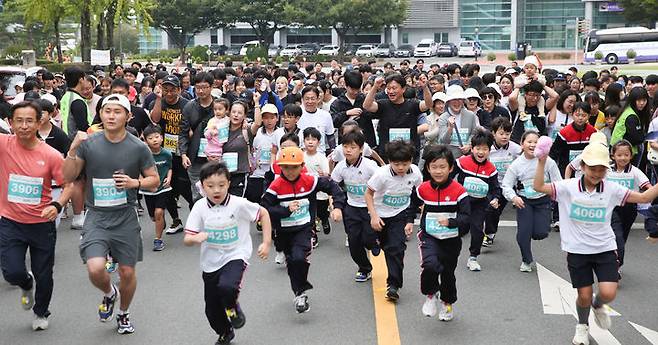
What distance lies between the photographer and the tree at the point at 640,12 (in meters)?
59.1

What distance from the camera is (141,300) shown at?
23.0 feet

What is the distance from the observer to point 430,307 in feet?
20.7

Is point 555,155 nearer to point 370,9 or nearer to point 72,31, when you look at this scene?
point 370,9

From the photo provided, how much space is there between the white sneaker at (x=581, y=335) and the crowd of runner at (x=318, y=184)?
2 centimetres

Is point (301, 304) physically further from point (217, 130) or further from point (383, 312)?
point (217, 130)

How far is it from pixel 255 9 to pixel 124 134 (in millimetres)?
A: 56988

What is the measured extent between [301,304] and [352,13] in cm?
5637

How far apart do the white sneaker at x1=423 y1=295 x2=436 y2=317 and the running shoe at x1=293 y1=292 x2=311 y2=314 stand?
0.97m

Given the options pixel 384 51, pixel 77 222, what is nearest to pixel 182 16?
pixel 384 51

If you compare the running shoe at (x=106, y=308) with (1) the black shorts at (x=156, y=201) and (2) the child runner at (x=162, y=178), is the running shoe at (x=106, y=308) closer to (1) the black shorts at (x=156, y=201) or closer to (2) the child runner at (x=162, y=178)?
(2) the child runner at (x=162, y=178)

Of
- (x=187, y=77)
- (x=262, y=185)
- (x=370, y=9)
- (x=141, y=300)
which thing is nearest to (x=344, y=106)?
(x=262, y=185)

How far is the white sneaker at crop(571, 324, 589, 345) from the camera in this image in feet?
18.8

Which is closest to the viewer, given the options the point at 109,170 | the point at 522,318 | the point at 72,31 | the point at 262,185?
the point at 109,170

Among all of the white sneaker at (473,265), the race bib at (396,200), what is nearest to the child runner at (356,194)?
the race bib at (396,200)
